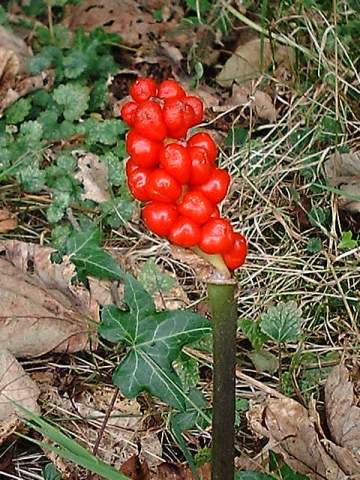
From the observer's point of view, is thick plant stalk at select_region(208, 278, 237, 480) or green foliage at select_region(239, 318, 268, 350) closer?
thick plant stalk at select_region(208, 278, 237, 480)

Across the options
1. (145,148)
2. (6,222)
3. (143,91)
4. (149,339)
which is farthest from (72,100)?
(145,148)

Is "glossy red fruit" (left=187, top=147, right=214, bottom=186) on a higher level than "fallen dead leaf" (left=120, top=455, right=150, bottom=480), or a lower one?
higher

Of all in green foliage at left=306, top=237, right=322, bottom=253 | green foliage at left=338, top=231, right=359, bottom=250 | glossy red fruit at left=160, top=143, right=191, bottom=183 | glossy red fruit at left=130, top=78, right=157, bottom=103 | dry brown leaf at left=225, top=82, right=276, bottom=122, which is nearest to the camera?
glossy red fruit at left=160, top=143, right=191, bottom=183

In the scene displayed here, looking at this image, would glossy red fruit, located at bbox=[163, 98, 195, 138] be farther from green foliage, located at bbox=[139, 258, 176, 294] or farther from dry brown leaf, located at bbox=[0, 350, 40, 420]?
green foliage, located at bbox=[139, 258, 176, 294]

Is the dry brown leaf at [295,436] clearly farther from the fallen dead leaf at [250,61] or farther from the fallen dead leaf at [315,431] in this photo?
the fallen dead leaf at [250,61]

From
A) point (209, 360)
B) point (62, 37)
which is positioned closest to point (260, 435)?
point (209, 360)

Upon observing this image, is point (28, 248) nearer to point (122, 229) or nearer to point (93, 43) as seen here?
point (122, 229)

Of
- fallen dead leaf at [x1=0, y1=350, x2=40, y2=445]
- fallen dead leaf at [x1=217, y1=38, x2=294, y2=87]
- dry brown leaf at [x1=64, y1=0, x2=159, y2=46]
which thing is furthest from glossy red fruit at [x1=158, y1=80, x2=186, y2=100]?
dry brown leaf at [x1=64, y1=0, x2=159, y2=46]
